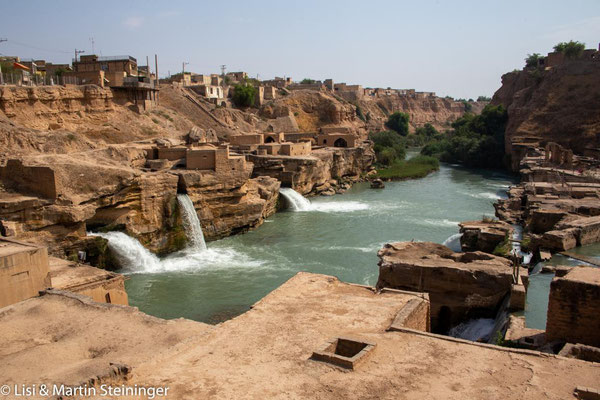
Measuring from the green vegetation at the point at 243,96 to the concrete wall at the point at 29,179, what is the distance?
3280cm

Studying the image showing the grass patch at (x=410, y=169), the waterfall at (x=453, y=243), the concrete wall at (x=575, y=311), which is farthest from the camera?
the grass patch at (x=410, y=169)

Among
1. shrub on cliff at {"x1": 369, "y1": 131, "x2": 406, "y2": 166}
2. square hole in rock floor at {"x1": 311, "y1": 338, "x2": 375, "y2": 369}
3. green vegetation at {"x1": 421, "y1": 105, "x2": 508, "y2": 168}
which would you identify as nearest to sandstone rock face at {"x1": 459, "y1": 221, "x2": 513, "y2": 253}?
square hole in rock floor at {"x1": 311, "y1": 338, "x2": 375, "y2": 369}

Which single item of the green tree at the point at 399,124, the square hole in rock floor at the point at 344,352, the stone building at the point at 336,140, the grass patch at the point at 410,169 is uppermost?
the green tree at the point at 399,124

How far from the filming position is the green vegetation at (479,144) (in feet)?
149

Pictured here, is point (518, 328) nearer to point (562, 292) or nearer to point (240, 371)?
point (562, 292)

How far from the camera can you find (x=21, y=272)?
368 inches

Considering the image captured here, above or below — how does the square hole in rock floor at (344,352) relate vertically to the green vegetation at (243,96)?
below

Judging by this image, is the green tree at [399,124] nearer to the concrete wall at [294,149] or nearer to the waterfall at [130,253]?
the concrete wall at [294,149]

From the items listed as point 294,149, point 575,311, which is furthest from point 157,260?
point 294,149

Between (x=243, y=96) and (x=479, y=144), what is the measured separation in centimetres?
2208

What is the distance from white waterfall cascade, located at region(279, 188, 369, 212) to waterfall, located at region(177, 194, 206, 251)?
8.27 metres

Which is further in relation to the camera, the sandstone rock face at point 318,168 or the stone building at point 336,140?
the stone building at point 336,140

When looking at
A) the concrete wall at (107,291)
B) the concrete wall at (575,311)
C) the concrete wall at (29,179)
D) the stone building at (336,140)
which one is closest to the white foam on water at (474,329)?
the concrete wall at (575,311)

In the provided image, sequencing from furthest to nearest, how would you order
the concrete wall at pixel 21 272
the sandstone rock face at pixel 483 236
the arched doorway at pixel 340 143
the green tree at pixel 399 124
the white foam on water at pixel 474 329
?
the green tree at pixel 399 124, the arched doorway at pixel 340 143, the sandstone rock face at pixel 483 236, the white foam on water at pixel 474 329, the concrete wall at pixel 21 272
